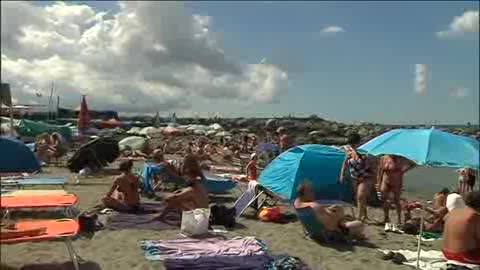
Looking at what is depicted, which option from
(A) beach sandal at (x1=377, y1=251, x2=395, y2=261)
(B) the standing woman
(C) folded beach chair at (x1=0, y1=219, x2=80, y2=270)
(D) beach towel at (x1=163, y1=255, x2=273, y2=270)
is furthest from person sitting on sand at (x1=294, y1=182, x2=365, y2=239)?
(C) folded beach chair at (x1=0, y1=219, x2=80, y2=270)

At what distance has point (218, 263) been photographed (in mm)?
5695

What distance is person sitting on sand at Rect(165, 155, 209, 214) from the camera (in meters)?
7.58

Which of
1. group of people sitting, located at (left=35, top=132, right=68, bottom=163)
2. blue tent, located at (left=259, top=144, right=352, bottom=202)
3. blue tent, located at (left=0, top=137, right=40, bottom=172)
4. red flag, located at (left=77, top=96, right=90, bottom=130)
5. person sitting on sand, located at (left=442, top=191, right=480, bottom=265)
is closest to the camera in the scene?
person sitting on sand, located at (left=442, top=191, right=480, bottom=265)

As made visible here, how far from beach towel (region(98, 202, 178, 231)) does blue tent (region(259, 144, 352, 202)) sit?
2.09m

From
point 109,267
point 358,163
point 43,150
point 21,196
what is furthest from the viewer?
point 43,150

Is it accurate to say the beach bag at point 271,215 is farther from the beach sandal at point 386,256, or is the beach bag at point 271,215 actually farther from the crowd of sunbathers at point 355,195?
the beach sandal at point 386,256

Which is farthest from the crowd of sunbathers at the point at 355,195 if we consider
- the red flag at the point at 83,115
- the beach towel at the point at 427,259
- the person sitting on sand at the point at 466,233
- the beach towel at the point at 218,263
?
the red flag at the point at 83,115

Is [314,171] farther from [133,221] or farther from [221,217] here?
[133,221]

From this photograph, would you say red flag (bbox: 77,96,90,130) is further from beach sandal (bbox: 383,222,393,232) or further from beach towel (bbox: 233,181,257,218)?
beach sandal (bbox: 383,222,393,232)

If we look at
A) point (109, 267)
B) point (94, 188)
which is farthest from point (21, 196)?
point (94, 188)

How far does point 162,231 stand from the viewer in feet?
24.1

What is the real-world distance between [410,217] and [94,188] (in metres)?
6.85

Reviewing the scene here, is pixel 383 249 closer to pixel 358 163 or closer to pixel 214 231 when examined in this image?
pixel 358 163

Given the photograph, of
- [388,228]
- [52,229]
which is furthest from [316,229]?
[52,229]
